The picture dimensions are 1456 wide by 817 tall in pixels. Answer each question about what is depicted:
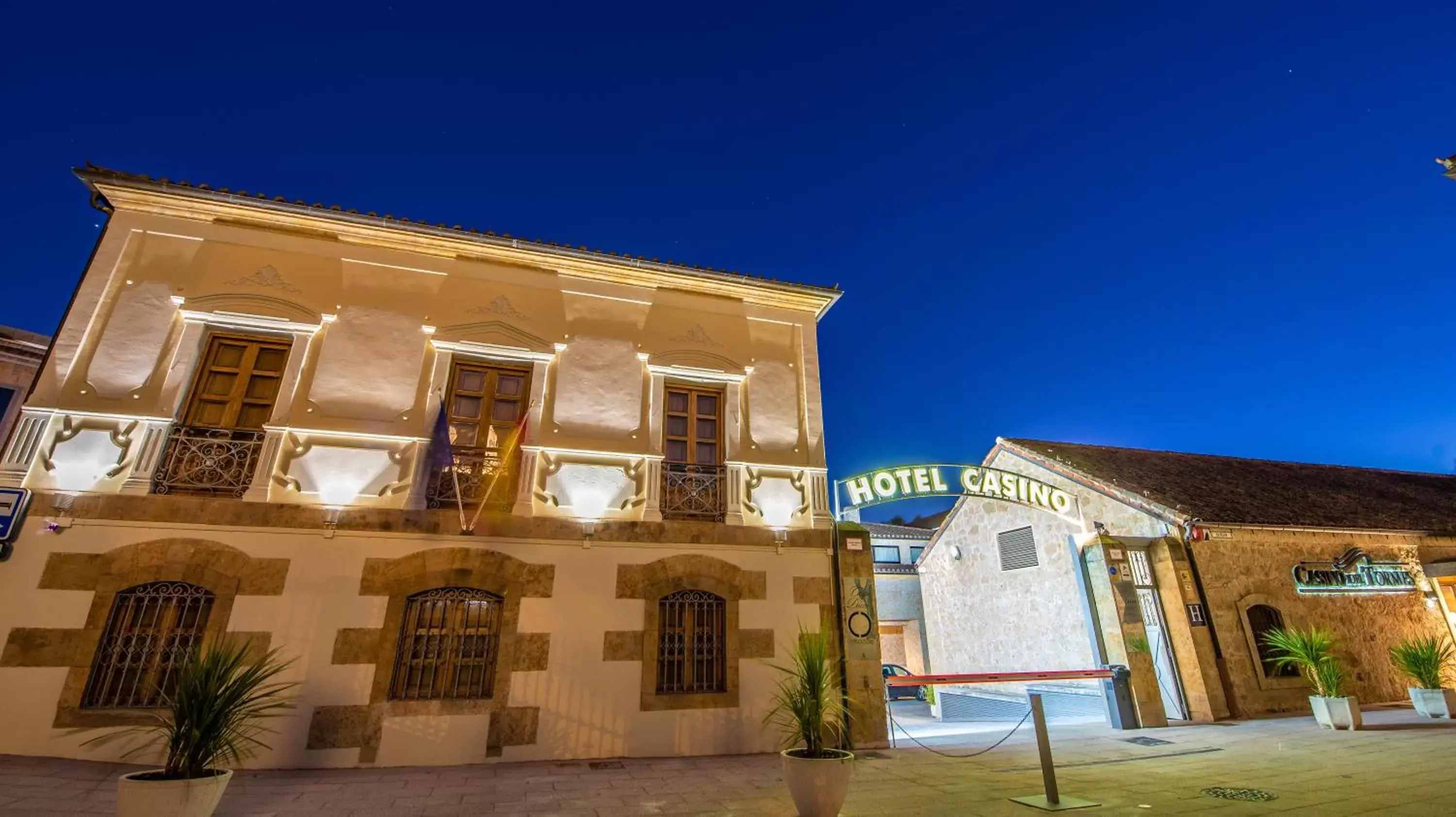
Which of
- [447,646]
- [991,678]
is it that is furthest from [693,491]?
[991,678]

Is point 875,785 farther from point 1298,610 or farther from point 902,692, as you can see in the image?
point 902,692

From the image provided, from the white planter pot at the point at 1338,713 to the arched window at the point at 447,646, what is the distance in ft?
41.4

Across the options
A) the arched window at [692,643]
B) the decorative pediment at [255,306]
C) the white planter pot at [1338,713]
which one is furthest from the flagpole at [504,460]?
the white planter pot at [1338,713]

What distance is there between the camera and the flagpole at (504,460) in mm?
7441

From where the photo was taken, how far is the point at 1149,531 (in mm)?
12117

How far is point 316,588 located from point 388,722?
5.83 feet

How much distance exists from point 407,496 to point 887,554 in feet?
65.8

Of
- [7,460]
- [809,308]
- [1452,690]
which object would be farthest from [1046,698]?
[7,460]

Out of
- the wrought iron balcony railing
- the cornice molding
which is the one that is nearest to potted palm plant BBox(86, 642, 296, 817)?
the wrought iron balcony railing

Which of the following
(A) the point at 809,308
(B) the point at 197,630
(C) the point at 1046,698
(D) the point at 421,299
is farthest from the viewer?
(C) the point at 1046,698

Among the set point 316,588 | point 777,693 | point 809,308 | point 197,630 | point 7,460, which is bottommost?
point 777,693

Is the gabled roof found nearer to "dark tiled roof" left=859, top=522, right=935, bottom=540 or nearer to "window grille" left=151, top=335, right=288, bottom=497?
"window grille" left=151, top=335, right=288, bottom=497

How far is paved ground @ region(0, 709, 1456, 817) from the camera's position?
5.08m

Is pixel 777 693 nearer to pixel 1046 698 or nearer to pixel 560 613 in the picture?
pixel 560 613
